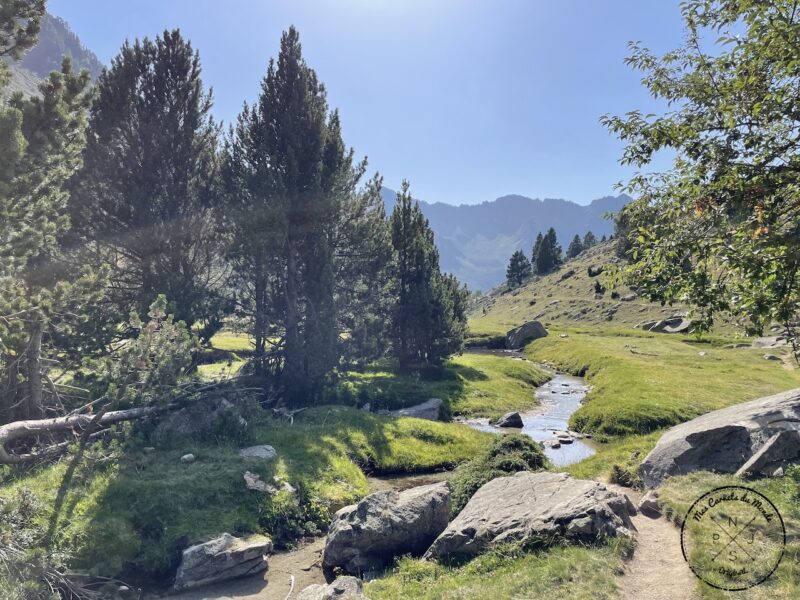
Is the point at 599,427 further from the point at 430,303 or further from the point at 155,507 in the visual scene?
the point at 155,507

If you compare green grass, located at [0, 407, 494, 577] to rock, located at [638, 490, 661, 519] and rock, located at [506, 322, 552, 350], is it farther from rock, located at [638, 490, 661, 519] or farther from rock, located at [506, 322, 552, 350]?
rock, located at [506, 322, 552, 350]

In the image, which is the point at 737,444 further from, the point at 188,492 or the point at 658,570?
the point at 188,492

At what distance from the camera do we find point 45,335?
70.1ft

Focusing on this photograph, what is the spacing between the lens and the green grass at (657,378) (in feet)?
104

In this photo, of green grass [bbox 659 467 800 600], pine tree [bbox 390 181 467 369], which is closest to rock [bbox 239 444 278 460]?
green grass [bbox 659 467 800 600]

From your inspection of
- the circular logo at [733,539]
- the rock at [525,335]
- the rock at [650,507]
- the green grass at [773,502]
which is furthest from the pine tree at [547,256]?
the circular logo at [733,539]

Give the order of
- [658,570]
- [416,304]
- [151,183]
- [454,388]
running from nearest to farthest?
1. [658,570]
2. [151,183]
3. [454,388]
4. [416,304]

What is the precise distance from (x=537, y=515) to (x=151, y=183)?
31387 millimetres

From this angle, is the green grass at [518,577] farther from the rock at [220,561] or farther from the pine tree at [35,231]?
the pine tree at [35,231]

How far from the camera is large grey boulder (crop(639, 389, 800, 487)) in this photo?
13953 millimetres

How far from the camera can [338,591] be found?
12977mm

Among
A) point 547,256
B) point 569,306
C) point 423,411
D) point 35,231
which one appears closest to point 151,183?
point 35,231

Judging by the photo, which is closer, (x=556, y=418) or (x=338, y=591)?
(x=338, y=591)

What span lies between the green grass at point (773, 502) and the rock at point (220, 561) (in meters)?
13.0
